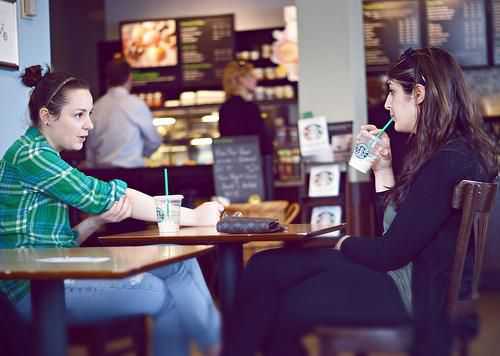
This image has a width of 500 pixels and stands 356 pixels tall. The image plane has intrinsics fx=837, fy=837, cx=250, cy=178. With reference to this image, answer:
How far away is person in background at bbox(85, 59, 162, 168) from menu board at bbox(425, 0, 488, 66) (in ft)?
10.7

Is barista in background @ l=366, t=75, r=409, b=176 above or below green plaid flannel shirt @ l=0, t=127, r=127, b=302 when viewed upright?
above

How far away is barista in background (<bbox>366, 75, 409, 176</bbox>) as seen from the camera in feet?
15.2

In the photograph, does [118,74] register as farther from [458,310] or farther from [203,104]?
[458,310]

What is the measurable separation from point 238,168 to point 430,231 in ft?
12.8

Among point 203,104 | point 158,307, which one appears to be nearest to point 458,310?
point 158,307

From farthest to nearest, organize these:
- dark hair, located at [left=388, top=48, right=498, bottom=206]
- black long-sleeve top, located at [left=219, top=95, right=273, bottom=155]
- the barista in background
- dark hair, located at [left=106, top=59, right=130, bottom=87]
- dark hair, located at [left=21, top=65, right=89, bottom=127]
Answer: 1. black long-sleeve top, located at [left=219, top=95, right=273, bottom=155]
2. dark hair, located at [left=106, top=59, right=130, bottom=87]
3. the barista in background
4. dark hair, located at [left=21, top=65, right=89, bottom=127]
5. dark hair, located at [left=388, top=48, right=498, bottom=206]

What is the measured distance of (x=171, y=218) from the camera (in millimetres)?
2746

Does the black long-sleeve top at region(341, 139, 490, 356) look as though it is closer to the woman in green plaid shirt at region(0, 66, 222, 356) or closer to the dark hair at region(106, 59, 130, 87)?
the woman in green plaid shirt at region(0, 66, 222, 356)

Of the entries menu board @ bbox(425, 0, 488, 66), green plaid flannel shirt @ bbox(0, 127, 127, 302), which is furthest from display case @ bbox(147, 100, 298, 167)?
green plaid flannel shirt @ bbox(0, 127, 127, 302)

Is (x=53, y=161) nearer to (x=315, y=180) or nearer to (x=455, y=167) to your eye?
(x=455, y=167)

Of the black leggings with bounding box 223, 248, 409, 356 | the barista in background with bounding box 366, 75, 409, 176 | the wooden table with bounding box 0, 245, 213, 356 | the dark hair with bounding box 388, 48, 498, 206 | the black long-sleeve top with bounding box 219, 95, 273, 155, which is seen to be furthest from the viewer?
the black long-sleeve top with bounding box 219, 95, 273, 155

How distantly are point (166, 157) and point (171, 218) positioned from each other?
5268 mm

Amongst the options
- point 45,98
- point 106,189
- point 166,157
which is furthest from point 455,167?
point 166,157

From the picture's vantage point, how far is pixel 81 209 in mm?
2400
